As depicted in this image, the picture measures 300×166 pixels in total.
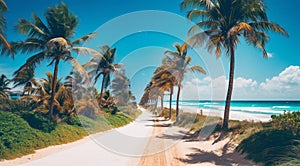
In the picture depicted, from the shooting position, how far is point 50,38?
1402cm

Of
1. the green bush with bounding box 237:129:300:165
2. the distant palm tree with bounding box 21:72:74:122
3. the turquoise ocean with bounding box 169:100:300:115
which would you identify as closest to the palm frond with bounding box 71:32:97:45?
the distant palm tree with bounding box 21:72:74:122

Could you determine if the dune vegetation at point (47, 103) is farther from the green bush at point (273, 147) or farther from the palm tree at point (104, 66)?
the green bush at point (273, 147)

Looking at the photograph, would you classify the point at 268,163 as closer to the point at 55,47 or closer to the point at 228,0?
the point at 228,0

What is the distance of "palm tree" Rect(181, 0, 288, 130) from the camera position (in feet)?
39.3

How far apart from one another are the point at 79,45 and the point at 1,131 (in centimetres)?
823

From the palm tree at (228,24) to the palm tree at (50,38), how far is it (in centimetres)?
727

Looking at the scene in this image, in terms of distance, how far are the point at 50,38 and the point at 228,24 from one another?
11232 mm

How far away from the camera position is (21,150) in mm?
8484

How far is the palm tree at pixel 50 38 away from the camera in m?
13.2

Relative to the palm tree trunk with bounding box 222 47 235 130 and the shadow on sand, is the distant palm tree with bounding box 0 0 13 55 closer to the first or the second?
the shadow on sand

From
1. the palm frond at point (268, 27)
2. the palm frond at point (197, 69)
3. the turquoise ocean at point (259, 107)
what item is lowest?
the turquoise ocean at point (259, 107)

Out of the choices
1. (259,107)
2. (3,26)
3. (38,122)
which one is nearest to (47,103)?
(38,122)

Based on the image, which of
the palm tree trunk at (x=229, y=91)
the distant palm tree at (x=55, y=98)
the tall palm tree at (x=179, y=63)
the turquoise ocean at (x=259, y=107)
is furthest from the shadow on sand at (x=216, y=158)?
the turquoise ocean at (x=259, y=107)

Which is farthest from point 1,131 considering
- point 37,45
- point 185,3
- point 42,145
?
point 185,3
